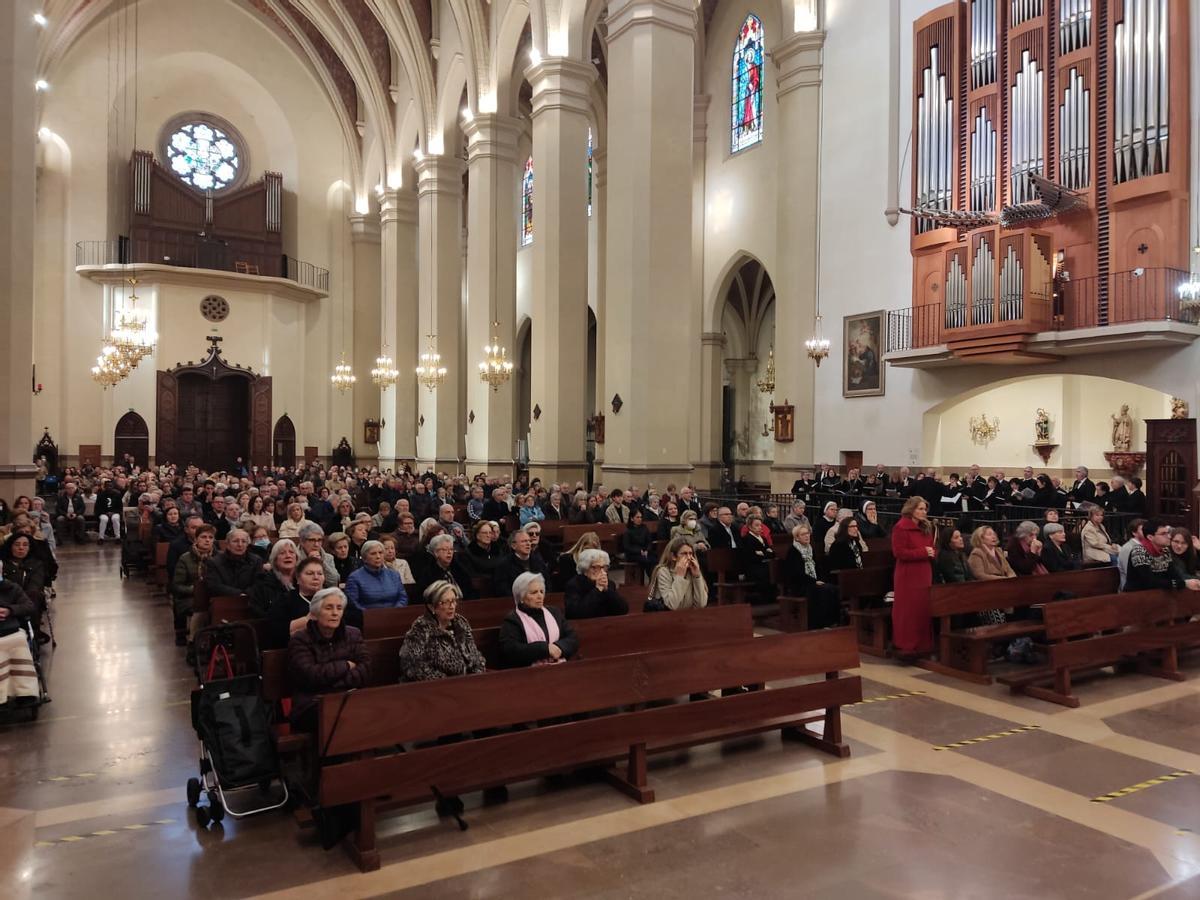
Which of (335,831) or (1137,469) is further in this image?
(1137,469)

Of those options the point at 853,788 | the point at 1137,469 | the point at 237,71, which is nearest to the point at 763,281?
the point at 1137,469

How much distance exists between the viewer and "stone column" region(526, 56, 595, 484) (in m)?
17.8

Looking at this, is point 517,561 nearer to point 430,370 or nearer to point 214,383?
point 430,370

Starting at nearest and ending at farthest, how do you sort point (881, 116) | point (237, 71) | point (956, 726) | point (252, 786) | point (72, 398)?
point (252, 786) → point (956, 726) → point (881, 116) → point (72, 398) → point (237, 71)

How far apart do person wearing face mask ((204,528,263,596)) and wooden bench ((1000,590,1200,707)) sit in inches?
225

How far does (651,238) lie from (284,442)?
17865 millimetres

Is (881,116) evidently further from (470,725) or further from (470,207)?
(470,725)

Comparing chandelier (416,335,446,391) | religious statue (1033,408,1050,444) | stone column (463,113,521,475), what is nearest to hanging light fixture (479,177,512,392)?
stone column (463,113,521,475)

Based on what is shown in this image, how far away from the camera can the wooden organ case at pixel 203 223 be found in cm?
2545

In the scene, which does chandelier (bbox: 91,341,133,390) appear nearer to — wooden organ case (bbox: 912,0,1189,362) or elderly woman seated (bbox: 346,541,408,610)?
elderly woman seated (bbox: 346,541,408,610)

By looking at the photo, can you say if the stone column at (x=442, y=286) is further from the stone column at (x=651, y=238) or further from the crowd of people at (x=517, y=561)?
the crowd of people at (x=517, y=561)

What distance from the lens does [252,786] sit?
4.43 m

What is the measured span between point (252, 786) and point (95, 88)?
1084 inches

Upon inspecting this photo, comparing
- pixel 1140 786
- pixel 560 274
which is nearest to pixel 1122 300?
pixel 560 274
